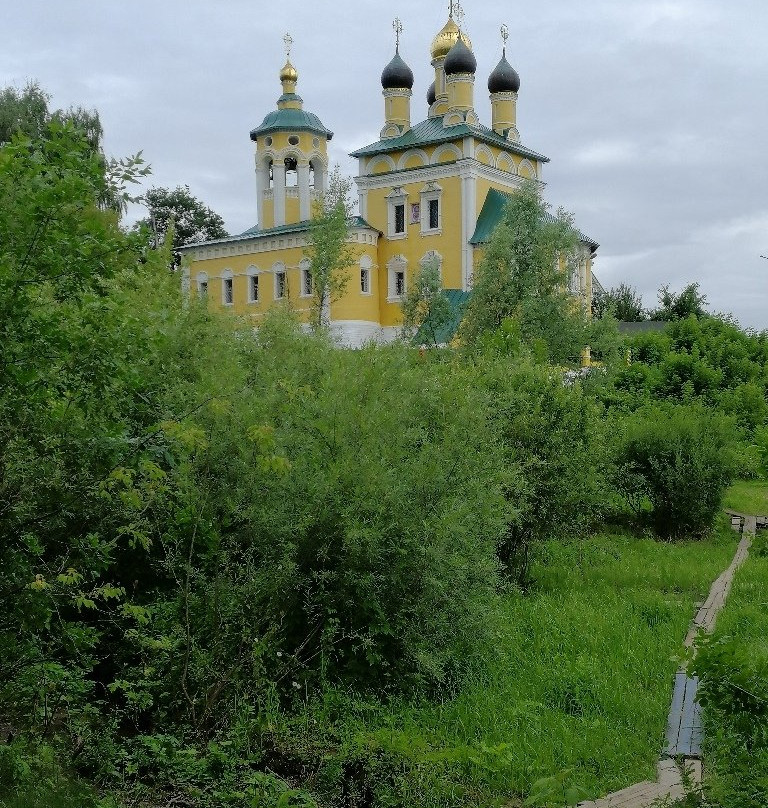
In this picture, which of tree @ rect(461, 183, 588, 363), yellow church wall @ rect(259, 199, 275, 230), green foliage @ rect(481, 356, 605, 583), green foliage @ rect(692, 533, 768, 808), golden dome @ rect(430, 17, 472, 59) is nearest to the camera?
green foliage @ rect(692, 533, 768, 808)

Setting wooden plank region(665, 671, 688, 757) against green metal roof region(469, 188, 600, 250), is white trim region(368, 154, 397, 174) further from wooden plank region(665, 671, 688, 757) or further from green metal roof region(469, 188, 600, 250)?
wooden plank region(665, 671, 688, 757)

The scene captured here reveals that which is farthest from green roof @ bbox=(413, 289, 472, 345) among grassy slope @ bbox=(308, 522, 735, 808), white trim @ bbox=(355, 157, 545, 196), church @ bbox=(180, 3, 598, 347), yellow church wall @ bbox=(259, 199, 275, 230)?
grassy slope @ bbox=(308, 522, 735, 808)

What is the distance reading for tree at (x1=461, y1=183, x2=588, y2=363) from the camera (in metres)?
22.8

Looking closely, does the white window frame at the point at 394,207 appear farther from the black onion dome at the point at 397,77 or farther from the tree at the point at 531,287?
the tree at the point at 531,287

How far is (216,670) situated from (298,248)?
33561 mm

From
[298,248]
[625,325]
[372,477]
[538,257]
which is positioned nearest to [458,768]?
[372,477]

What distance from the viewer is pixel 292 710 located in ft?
19.7

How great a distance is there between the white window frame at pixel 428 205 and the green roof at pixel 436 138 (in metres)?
1.61

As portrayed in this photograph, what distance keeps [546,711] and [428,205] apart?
31.8 m

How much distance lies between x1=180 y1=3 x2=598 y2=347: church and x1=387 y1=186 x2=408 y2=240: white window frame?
0.12ft

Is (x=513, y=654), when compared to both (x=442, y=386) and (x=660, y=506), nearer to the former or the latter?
(x=442, y=386)

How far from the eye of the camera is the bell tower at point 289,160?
40.1 metres

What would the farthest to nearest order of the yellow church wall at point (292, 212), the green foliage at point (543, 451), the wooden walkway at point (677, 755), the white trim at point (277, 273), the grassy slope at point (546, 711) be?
the yellow church wall at point (292, 212)
the white trim at point (277, 273)
the green foliage at point (543, 451)
the grassy slope at point (546, 711)
the wooden walkway at point (677, 755)

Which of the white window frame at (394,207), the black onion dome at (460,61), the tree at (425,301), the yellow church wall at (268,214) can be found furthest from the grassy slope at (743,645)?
the yellow church wall at (268,214)
